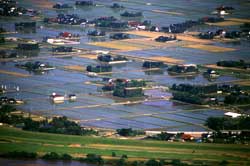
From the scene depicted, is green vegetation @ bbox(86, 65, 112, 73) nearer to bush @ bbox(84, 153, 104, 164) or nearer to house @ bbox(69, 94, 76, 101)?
house @ bbox(69, 94, 76, 101)

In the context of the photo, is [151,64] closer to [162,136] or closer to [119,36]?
[119,36]

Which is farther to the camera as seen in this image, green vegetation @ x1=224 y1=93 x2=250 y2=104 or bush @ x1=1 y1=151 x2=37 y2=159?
green vegetation @ x1=224 y1=93 x2=250 y2=104

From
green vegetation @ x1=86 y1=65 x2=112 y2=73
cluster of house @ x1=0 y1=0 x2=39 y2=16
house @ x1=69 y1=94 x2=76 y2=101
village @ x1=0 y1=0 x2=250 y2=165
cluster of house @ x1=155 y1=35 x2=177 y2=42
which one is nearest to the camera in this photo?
village @ x1=0 y1=0 x2=250 y2=165

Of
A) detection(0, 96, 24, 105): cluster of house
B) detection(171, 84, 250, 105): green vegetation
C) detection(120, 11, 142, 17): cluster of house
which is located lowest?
Result: detection(0, 96, 24, 105): cluster of house

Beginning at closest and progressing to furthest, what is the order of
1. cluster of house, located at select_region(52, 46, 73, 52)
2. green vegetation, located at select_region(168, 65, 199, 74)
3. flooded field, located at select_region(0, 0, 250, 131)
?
flooded field, located at select_region(0, 0, 250, 131) → green vegetation, located at select_region(168, 65, 199, 74) → cluster of house, located at select_region(52, 46, 73, 52)

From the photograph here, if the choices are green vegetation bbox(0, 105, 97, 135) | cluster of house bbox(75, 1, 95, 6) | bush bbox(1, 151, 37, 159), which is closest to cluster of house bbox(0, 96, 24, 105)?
green vegetation bbox(0, 105, 97, 135)

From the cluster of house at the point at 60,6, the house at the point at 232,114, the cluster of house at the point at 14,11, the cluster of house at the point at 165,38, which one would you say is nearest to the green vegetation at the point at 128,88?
the house at the point at 232,114
